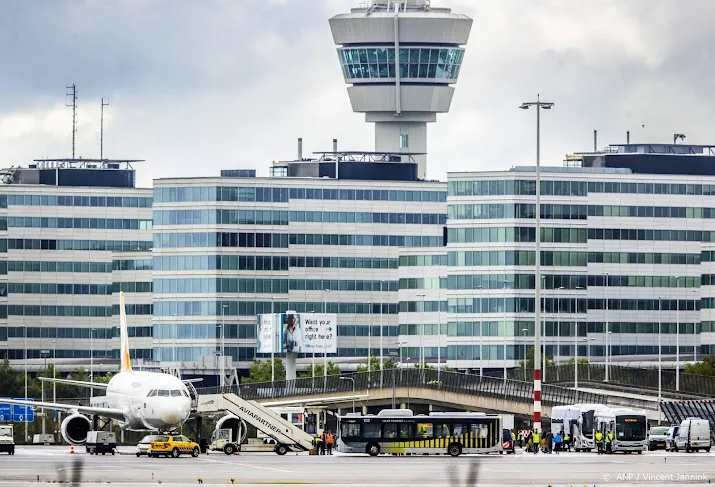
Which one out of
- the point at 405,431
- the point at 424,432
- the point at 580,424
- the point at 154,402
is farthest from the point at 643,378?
the point at 154,402

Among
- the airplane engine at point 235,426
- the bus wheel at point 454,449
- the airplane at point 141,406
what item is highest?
the airplane at point 141,406

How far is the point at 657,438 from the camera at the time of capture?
129375 millimetres

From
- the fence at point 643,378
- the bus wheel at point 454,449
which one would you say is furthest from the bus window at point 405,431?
the fence at point 643,378

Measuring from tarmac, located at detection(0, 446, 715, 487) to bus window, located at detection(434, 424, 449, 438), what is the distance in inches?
159

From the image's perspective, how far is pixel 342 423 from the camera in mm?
115375

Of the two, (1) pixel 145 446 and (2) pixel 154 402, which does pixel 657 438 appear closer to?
(2) pixel 154 402

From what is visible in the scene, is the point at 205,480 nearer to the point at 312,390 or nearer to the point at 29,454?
the point at 29,454

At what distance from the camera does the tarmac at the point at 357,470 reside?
7528 cm

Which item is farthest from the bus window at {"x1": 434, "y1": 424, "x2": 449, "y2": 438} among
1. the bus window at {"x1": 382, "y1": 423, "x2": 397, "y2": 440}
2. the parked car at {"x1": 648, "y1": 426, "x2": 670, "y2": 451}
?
the parked car at {"x1": 648, "y1": 426, "x2": 670, "y2": 451}

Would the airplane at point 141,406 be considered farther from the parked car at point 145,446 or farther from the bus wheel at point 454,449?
the bus wheel at point 454,449

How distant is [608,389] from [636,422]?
157 feet

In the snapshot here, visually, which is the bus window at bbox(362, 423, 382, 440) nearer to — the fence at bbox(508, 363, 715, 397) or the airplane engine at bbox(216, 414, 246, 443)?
the airplane engine at bbox(216, 414, 246, 443)

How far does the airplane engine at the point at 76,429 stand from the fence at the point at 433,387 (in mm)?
41318

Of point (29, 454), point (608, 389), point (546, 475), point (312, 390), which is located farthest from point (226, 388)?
point (546, 475)
